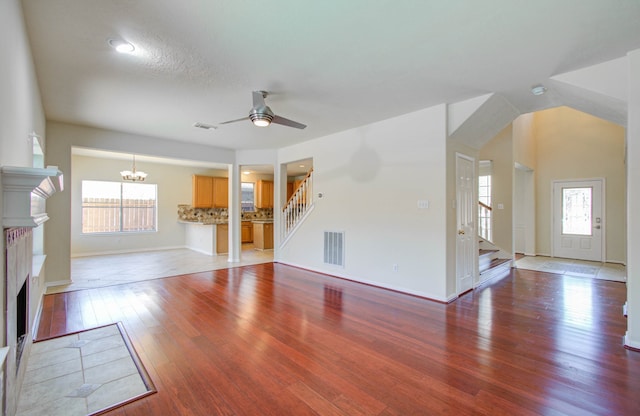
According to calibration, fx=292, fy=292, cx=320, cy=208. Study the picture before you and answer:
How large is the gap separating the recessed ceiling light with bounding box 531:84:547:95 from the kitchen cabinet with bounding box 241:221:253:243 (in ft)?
28.8

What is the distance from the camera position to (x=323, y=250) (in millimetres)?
5828

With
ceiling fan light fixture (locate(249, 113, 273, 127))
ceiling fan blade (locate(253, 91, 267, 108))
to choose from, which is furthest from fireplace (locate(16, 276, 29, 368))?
ceiling fan blade (locate(253, 91, 267, 108))

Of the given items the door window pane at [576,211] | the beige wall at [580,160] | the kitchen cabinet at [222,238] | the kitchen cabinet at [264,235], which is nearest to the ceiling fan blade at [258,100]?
the kitchen cabinet at [222,238]

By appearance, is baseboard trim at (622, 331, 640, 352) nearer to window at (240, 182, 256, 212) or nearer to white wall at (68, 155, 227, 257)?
white wall at (68, 155, 227, 257)

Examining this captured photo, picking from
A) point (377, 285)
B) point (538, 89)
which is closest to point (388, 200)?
point (377, 285)

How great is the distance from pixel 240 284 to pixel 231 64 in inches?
135

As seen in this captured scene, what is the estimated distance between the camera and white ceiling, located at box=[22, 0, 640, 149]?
6.86 ft

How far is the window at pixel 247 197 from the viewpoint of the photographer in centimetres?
1062

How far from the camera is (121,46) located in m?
2.53

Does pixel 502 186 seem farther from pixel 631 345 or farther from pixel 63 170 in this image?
pixel 63 170

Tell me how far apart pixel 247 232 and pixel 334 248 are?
5662mm

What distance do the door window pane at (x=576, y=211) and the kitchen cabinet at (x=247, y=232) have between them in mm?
9214

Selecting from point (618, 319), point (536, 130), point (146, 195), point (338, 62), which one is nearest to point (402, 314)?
point (618, 319)

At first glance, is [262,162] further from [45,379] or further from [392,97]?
[45,379]
